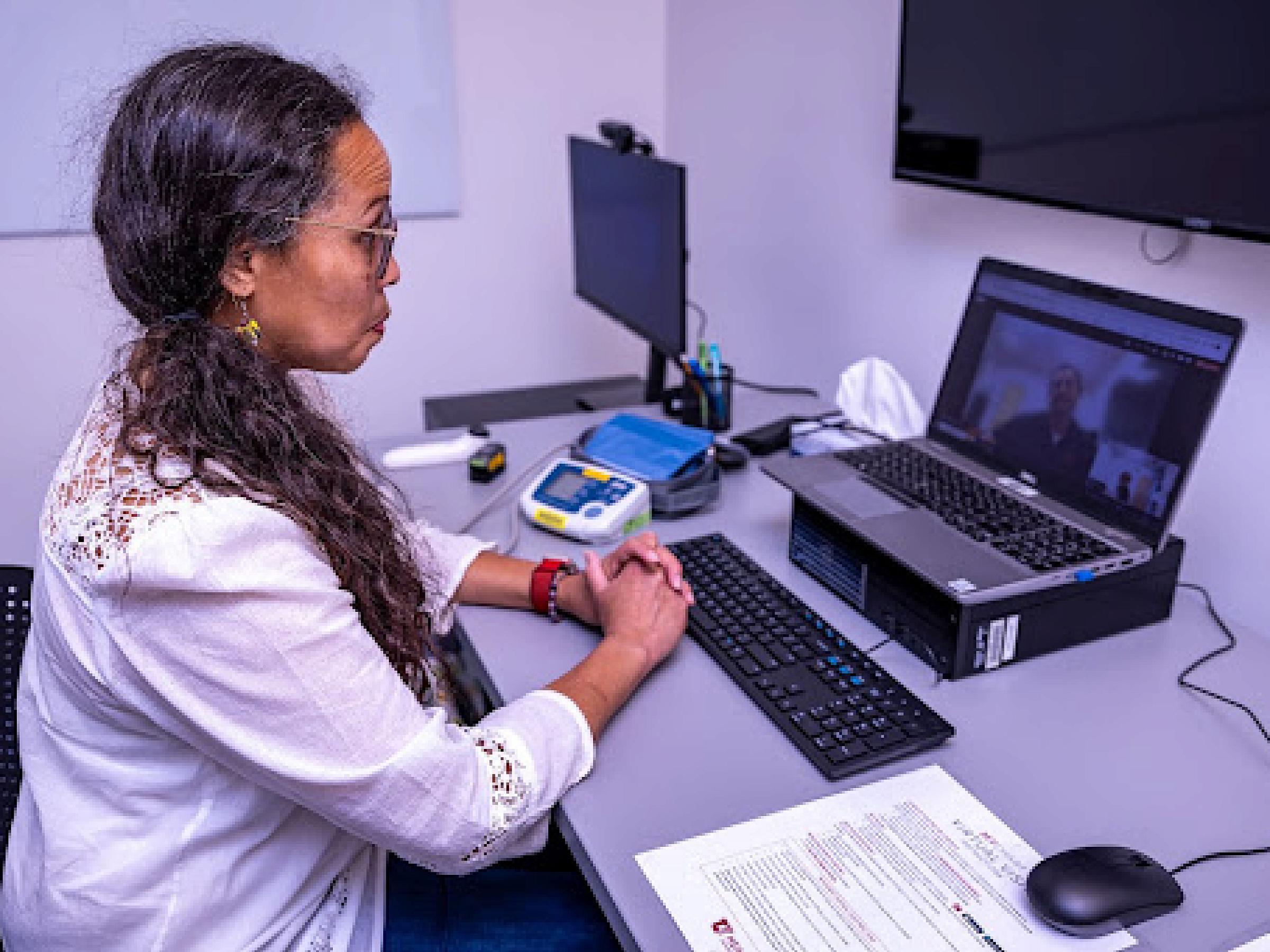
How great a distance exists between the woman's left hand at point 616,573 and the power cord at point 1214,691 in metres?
0.51

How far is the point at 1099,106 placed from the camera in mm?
1222

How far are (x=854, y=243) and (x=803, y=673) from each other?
3.35ft

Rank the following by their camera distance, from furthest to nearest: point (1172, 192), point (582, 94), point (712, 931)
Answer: point (582, 94)
point (1172, 192)
point (712, 931)

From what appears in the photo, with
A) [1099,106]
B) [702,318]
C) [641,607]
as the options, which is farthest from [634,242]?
[641,607]

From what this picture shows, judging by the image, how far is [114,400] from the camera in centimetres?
85

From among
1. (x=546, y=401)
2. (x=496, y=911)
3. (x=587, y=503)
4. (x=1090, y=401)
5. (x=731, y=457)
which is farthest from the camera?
(x=546, y=401)

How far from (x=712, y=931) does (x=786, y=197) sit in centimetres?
156

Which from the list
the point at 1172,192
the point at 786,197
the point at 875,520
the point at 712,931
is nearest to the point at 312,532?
the point at 712,931

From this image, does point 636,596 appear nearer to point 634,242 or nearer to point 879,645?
point 879,645

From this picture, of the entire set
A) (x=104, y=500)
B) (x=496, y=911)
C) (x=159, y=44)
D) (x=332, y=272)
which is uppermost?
(x=159, y=44)

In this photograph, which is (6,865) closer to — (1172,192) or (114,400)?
(114,400)

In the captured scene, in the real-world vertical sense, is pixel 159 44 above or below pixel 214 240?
above

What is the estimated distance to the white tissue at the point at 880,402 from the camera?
160 cm

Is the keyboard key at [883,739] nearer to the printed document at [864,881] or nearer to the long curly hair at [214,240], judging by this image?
the printed document at [864,881]
